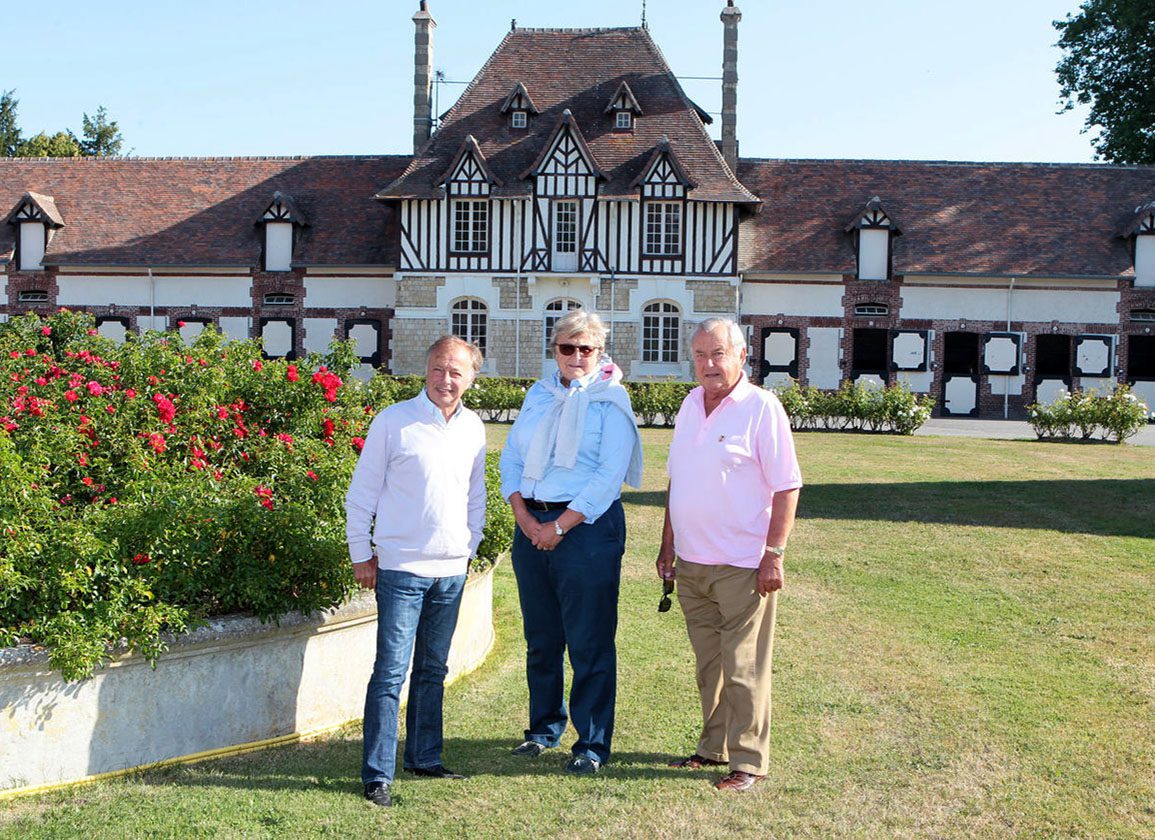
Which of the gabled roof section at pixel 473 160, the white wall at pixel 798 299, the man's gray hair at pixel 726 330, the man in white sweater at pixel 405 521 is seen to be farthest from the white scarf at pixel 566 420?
the white wall at pixel 798 299

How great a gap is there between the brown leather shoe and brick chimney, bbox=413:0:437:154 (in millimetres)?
27340

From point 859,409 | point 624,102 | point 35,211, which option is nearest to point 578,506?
point 859,409

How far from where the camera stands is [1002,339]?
2758cm

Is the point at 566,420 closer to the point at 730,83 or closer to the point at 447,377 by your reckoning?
the point at 447,377

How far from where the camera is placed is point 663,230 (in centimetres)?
2762

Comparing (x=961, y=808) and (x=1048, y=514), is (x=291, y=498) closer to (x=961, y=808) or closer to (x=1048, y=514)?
(x=961, y=808)

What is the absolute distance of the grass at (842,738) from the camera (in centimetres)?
403

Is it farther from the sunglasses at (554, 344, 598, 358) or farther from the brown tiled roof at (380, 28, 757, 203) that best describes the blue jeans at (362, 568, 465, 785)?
the brown tiled roof at (380, 28, 757, 203)

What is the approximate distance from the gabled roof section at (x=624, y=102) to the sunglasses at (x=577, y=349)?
24372 mm

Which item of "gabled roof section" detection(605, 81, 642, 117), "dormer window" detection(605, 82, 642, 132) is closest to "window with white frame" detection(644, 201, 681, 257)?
"dormer window" detection(605, 82, 642, 132)

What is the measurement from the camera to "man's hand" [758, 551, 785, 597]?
4.29 metres

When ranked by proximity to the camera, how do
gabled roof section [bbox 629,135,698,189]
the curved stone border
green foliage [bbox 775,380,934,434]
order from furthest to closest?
1. gabled roof section [bbox 629,135,698,189]
2. green foliage [bbox 775,380,934,434]
3. the curved stone border

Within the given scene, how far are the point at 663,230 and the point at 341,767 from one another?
2400cm

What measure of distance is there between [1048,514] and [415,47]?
79.5 feet
